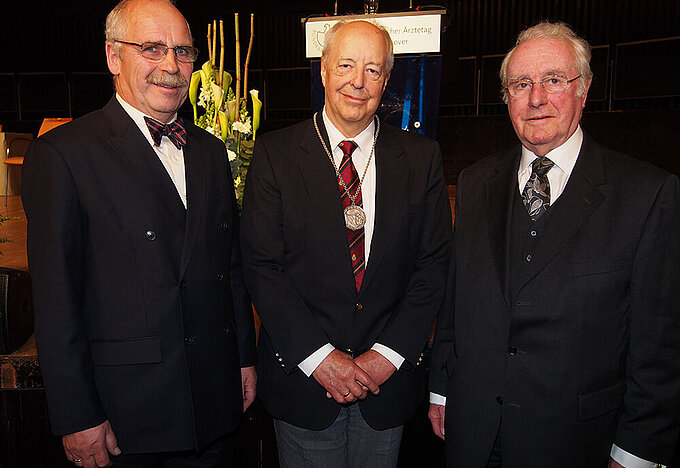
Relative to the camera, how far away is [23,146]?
337 inches

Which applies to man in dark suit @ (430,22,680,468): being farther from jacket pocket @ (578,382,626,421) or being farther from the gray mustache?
the gray mustache

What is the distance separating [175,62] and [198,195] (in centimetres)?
39

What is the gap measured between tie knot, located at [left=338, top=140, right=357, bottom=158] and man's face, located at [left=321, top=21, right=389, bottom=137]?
65 millimetres

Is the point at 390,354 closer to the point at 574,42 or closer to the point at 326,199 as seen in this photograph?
the point at 326,199

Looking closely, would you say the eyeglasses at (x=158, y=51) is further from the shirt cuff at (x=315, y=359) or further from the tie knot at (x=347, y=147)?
the shirt cuff at (x=315, y=359)

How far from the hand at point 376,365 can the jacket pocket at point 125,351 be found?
1.88 ft

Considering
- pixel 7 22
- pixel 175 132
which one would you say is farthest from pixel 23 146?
pixel 175 132

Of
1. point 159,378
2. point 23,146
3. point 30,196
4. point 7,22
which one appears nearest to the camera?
point 30,196

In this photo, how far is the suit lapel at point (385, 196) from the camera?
63.4 inches

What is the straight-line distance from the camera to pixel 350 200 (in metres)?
1.66

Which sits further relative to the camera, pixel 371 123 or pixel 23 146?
pixel 23 146

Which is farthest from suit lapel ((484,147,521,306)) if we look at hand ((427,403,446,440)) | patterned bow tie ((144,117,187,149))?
patterned bow tie ((144,117,187,149))

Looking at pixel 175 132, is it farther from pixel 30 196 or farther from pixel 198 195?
pixel 30 196

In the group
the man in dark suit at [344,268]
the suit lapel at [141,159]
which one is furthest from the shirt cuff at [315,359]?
the suit lapel at [141,159]
